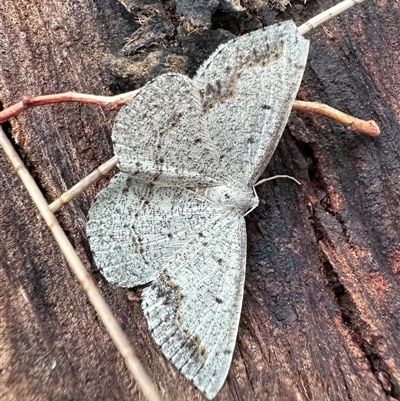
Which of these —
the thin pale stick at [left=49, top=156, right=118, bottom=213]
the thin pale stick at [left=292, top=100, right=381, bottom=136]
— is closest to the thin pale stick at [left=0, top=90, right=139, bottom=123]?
the thin pale stick at [left=49, top=156, right=118, bottom=213]

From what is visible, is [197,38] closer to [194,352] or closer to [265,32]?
[265,32]

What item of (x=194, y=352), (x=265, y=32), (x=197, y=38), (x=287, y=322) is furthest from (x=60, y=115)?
(x=287, y=322)

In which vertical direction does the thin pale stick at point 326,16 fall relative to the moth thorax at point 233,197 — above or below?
above

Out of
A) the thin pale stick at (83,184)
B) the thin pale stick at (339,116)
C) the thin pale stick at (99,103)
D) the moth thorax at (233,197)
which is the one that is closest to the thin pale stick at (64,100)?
the thin pale stick at (99,103)

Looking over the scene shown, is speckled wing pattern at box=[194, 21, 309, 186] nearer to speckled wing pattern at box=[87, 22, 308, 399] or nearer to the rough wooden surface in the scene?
speckled wing pattern at box=[87, 22, 308, 399]

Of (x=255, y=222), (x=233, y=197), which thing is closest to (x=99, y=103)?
(x=233, y=197)

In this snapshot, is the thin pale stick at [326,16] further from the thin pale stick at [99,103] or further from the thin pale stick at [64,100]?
the thin pale stick at [64,100]

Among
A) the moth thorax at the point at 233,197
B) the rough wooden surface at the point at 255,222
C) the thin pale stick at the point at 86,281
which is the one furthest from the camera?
the moth thorax at the point at 233,197
